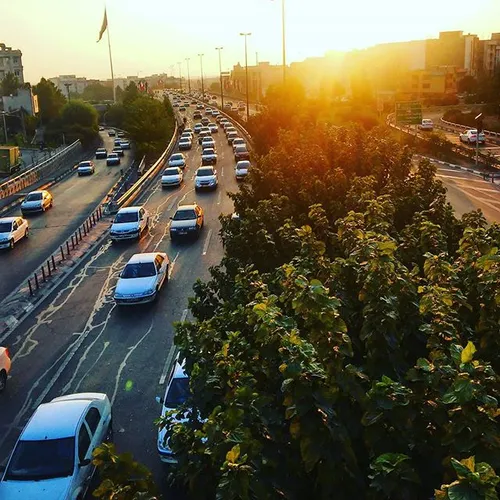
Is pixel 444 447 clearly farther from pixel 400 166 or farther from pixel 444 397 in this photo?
pixel 400 166

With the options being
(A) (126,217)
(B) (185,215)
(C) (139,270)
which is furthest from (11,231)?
(C) (139,270)

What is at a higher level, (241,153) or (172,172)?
(241,153)

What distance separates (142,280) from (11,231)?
11378 mm

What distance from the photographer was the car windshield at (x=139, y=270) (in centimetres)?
1994

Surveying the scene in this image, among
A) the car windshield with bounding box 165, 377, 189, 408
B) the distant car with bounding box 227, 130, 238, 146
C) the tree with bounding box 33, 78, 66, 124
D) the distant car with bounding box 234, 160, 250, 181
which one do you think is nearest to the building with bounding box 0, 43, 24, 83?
the tree with bounding box 33, 78, 66, 124

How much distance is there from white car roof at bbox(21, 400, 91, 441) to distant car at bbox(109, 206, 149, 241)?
16.9 metres

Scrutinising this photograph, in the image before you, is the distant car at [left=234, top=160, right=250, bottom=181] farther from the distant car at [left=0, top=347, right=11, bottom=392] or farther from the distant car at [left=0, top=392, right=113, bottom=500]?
the distant car at [left=0, top=392, right=113, bottom=500]

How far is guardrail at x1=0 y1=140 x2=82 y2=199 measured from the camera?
146ft

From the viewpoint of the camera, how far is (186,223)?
27500 mm

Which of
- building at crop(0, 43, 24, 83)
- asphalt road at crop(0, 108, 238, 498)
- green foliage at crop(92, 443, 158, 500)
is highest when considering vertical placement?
building at crop(0, 43, 24, 83)

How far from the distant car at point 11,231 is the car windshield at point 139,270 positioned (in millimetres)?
9824

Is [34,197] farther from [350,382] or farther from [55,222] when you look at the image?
[350,382]

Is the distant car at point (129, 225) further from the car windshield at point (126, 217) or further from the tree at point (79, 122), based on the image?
the tree at point (79, 122)

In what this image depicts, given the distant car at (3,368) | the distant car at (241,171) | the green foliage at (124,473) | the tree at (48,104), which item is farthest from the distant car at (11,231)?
the tree at (48,104)
